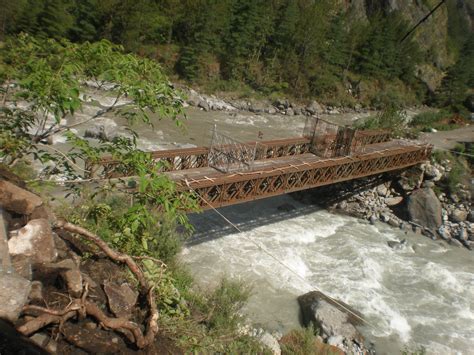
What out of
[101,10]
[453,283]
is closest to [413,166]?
[453,283]

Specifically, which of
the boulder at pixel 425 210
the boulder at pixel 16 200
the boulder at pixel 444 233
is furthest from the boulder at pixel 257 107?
the boulder at pixel 16 200

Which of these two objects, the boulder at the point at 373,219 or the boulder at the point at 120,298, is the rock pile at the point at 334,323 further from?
the boulder at the point at 373,219

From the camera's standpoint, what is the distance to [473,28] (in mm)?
88938

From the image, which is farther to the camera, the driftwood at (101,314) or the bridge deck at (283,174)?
the bridge deck at (283,174)

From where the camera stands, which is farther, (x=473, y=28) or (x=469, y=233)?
(x=473, y=28)

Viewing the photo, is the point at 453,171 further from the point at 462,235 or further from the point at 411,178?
the point at 462,235

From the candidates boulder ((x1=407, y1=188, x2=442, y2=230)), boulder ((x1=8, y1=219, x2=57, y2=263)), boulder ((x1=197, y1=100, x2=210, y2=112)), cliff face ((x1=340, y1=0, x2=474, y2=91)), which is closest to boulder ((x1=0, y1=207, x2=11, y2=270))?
boulder ((x1=8, y1=219, x2=57, y2=263))

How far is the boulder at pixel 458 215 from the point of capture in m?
16.5

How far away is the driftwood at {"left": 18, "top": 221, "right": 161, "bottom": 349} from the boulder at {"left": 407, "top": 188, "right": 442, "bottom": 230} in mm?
14697

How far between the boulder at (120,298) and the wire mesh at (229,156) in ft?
23.4

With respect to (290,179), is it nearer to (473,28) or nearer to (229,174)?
(229,174)

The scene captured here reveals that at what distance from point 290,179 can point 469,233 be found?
8.72 meters

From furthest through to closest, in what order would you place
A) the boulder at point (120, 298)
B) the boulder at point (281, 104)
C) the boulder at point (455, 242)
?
the boulder at point (281, 104)
the boulder at point (455, 242)
the boulder at point (120, 298)

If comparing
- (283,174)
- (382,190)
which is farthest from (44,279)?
(382,190)
